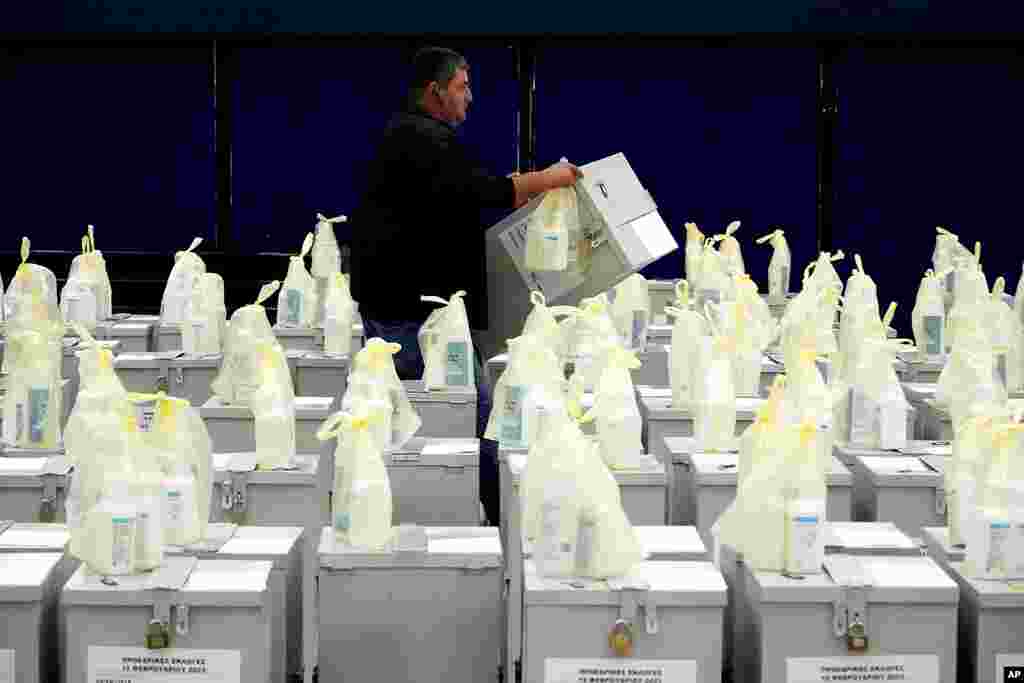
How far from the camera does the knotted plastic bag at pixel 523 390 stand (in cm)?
426

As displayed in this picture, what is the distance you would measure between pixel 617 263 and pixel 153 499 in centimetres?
260

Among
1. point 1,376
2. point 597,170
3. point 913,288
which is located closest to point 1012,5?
point 913,288

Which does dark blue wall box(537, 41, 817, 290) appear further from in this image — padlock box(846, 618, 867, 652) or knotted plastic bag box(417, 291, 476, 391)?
padlock box(846, 618, 867, 652)

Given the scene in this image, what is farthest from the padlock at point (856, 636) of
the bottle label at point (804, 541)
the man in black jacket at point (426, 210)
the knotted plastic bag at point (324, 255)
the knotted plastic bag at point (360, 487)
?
the knotted plastic bag at point (324, 255)

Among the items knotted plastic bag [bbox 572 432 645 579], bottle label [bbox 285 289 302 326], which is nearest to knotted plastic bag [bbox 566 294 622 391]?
bottle label [bbox 285 289 302 326]

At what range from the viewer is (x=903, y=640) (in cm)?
282

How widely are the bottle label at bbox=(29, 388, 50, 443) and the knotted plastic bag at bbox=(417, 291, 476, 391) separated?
1183 millimetres

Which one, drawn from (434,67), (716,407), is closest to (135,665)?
(716,407)

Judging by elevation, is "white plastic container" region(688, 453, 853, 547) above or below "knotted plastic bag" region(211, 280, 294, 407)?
below

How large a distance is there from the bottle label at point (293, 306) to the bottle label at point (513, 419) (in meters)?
2.13

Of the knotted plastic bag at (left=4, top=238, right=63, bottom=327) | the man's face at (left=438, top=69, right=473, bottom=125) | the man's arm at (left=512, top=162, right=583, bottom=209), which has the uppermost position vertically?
the man's face at (left=438, top=69, right=473, bottom=125)

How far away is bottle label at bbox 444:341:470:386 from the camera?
500cm

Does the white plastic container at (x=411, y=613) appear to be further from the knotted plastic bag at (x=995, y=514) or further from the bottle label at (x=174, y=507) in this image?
the knotted plastic bag at (x=995, y=514)

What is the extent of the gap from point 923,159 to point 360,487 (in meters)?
7.06
